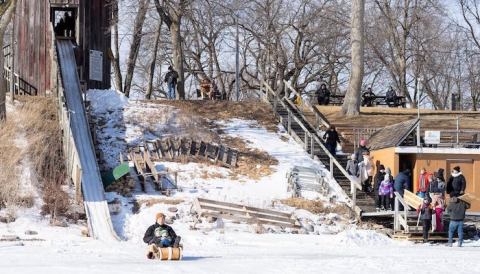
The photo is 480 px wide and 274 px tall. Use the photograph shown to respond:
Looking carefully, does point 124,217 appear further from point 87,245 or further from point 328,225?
point 328,225

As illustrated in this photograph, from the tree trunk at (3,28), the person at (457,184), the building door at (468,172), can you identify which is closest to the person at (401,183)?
the person at (457,184)

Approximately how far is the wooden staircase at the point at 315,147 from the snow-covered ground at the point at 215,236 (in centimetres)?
46

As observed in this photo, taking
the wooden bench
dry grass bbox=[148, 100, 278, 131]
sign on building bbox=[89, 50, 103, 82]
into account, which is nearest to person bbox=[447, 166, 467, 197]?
the wooden bench

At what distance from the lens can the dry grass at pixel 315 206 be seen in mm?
26422

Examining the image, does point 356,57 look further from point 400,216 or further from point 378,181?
point 400,216

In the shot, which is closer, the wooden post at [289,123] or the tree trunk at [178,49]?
the wooden post at [289,123]

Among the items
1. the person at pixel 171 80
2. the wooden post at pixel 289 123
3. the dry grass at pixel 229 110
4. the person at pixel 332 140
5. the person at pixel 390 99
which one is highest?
the person at pixel 171 80

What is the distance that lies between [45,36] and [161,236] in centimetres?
1854

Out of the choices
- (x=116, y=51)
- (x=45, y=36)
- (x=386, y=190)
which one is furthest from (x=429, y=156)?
(x=116, y=51)

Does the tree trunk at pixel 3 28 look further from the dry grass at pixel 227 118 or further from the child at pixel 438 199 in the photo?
the child at pixel 438 199

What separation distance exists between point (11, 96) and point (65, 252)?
1393cm

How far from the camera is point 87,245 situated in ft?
67.9

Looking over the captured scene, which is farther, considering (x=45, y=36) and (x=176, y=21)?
(x=176, y=21)

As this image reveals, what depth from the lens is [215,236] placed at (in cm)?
2275
